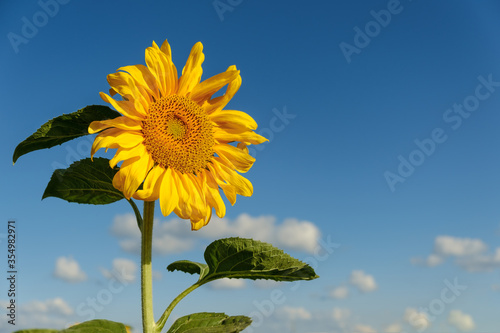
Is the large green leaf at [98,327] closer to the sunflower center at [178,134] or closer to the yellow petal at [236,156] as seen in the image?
the sunflower center at [178,134]

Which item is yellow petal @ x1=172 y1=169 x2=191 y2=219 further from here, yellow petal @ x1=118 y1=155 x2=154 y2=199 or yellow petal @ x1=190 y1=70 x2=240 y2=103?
yellow petal @ x1=190 y1=70 x2=240 y2=103

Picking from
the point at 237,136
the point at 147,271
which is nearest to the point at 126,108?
the point at 237,136

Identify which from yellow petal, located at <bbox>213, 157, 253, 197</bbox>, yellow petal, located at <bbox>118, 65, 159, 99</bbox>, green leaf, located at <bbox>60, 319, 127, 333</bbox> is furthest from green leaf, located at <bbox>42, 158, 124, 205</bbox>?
green leaf, located at <bbox>60, 319, 127, 333</bbox>

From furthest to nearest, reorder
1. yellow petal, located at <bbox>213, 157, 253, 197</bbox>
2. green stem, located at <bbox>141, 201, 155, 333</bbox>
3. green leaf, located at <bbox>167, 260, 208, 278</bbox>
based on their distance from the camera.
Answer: green leaf, located at <bbox>167, 260, 208, 278</bbox>
yellow petal, located at <bbox>213, 157, 253, 197</bbox>
green stem, located at <bbox>141, 201, 155, 333</bbox>

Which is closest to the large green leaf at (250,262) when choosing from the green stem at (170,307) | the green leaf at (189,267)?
the green stem at (170,307)

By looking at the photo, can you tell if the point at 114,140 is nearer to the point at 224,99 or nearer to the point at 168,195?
the point at 168,195

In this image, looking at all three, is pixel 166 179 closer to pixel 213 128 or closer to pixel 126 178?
pixel 126 178
